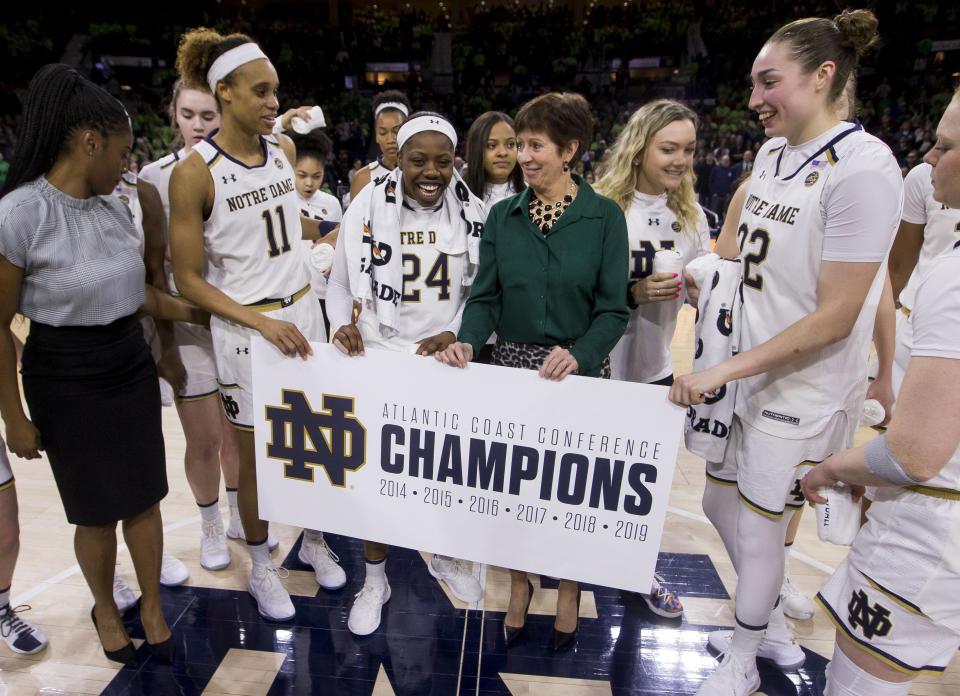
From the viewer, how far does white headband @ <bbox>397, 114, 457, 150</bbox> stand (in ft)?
7.38

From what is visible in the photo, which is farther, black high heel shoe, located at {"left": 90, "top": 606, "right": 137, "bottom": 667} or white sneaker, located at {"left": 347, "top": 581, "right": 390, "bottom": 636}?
white sneaker, located at {"left": 347, "top": 581, "right": 390, "bottom": 636}

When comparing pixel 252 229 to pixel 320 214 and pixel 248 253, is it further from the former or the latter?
pixel 320 214

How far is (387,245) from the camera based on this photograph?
230 cm

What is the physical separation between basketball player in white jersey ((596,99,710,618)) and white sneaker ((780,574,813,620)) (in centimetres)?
45

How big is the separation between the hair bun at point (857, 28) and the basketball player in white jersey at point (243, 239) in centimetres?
189

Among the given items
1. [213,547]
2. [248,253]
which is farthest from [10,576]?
[248,253]

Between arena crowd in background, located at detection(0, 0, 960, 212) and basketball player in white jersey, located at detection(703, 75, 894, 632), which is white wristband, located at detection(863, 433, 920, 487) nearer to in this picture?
basketball player in white jersey, located at detection(703, 75, 894, 632)

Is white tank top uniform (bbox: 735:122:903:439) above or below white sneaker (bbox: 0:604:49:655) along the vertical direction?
above

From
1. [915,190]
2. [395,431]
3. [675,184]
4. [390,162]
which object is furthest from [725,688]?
[390,162]

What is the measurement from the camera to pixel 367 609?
2.63 metres

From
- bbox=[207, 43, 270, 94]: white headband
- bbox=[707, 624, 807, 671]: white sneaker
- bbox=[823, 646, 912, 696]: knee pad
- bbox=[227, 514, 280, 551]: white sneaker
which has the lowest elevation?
bbox=[227, 514, 280, 551]: white sneaker

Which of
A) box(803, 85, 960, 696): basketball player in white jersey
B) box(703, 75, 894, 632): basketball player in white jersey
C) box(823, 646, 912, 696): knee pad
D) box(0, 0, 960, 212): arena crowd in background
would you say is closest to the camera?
box(803, 85, 960, 696): basketball player in white jersey

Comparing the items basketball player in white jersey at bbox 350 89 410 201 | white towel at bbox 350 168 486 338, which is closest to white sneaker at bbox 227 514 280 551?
white towel at bbox 350 168 486 338

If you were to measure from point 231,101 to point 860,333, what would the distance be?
2.31 m
